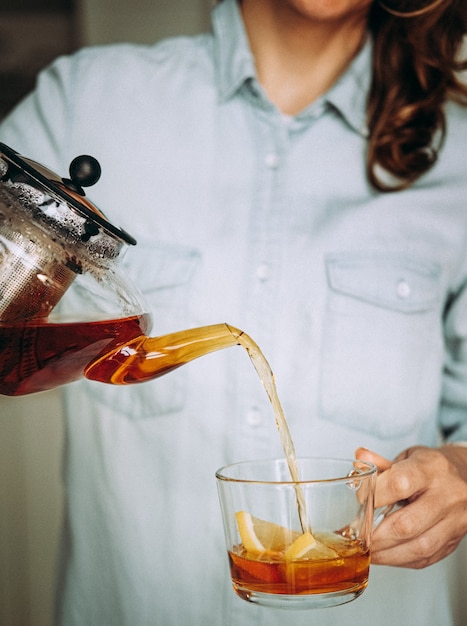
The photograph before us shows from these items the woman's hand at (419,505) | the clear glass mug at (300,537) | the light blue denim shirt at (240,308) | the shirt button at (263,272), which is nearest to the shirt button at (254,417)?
the light blue denim shirt at (240,308)

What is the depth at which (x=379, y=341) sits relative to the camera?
3.83 feet

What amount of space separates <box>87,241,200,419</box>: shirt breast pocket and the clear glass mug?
446mm

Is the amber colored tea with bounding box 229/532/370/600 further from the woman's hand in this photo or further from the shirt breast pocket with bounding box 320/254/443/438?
the shirt breast pocket with bounding box 320/254/443/438

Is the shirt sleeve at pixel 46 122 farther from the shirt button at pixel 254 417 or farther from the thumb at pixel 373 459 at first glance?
the thumb at pixel 373 459

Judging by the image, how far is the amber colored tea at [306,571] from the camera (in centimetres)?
68

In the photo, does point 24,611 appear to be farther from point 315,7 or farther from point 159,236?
point 315,7

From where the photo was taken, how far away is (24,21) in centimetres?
202

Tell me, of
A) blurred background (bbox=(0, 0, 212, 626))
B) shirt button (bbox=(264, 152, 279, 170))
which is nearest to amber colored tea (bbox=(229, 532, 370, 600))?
shirt button (bbox=(264, 152, 279, 170))

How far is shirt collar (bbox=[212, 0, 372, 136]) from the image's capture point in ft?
3.92

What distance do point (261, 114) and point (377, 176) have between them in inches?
8.0

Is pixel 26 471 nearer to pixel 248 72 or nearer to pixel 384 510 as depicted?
pixel 248 72

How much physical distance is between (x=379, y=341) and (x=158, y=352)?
53 cm

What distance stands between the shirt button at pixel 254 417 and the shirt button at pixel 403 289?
275 mm

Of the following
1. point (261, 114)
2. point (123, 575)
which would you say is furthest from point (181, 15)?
point (123, 575)
